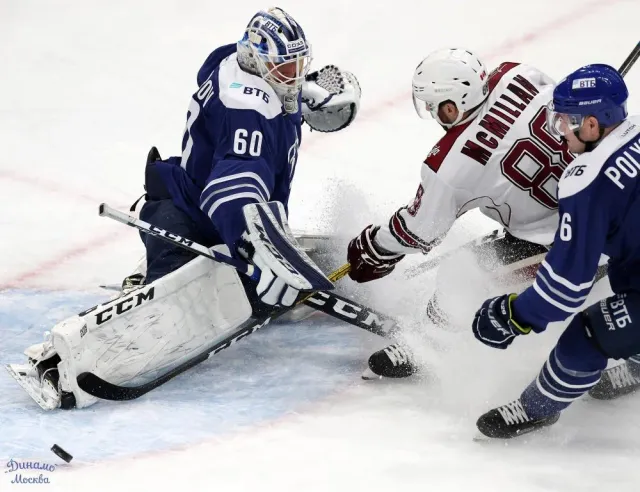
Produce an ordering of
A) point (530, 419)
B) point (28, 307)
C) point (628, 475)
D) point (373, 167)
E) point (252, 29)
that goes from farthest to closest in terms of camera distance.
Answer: point (373, 167), point (28, 307), point (252, 29), point (530, 419), point (628, 475)

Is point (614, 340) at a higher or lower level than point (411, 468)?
higher

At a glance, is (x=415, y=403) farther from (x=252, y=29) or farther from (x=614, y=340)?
(x=252, y=29)

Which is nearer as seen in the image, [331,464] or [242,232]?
[331,464]

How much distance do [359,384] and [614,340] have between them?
0.96m

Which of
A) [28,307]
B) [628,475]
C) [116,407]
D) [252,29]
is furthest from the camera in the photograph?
[28,307]

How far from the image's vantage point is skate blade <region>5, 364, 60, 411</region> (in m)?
3.00

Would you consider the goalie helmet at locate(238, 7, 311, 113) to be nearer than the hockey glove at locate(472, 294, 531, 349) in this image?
Result: No

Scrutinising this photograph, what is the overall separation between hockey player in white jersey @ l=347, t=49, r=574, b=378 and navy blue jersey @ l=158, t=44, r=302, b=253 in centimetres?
49

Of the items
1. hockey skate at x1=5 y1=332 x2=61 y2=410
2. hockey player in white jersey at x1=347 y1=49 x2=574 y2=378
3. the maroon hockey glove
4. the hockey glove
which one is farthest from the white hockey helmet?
hockey skate at x1=5 y1=332 x2=61 y2=410

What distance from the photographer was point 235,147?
3156 millimetres

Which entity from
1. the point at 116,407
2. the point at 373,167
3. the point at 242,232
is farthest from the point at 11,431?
the point at 373,167

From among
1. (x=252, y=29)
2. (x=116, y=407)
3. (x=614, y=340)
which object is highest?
(x=252, y=29)

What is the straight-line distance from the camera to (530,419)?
9.14 ft

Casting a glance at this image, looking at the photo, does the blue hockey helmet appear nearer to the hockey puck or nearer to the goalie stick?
the goalie stick
